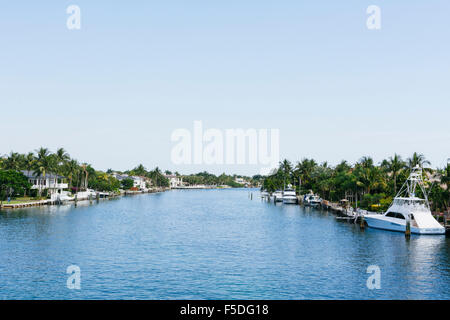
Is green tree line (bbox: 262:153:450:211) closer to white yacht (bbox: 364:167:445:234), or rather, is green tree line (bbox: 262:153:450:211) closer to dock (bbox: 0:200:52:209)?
white yacht (bbox: 364:167:445:234)

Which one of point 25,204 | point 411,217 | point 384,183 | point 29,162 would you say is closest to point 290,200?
point 384,183

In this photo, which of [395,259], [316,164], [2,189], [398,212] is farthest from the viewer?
[316,164]

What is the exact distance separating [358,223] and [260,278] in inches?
2109

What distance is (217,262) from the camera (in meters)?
48.2

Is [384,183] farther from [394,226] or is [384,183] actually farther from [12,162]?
[12,162]

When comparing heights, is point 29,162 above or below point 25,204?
above

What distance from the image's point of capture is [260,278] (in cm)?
4059

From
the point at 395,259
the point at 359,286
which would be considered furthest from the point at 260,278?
the point at 395,259

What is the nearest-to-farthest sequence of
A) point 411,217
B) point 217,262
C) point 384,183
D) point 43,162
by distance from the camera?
point 217,262, point 411,217, point 384,183, point 43,162

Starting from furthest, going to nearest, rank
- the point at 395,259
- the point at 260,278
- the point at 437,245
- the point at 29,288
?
the point at 437,245 < the point at 395,259 < the point at 260,278 < the point at 29,288

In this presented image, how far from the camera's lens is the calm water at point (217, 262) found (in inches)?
1419

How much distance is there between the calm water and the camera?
3603cm

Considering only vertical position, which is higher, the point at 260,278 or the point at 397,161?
the point at 397,161

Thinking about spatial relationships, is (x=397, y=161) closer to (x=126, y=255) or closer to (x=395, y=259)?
(x=395, y=259)
